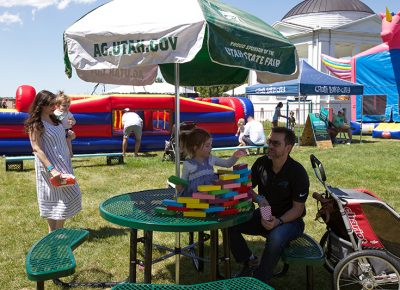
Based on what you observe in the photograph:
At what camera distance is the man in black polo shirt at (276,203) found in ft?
11.1

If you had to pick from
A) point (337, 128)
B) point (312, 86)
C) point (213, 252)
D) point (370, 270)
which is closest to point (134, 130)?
point (312, 86)

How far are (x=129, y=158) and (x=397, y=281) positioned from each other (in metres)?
9.44

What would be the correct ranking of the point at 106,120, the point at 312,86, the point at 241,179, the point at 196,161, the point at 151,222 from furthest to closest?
the point at 312,86
the point at 106,120
the point at 196,161
the point at 241,179
the point at 151,222

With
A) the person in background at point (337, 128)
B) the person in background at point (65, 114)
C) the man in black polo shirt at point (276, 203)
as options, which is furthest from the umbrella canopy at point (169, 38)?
the person in background at point (337, 128)

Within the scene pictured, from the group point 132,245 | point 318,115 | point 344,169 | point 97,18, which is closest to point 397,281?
point 132,245

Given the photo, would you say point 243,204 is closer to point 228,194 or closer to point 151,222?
point 228,194

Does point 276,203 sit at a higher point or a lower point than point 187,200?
lower

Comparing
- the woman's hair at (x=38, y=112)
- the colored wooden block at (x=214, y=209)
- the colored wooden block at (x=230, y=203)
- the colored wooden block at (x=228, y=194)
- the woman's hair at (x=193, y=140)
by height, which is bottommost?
the colored wooden block at (x=214, y=209)

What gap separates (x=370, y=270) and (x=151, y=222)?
1856 millimetres

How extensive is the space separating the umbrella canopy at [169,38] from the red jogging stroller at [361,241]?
48.0 inches

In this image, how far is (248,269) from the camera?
3744 millimetres

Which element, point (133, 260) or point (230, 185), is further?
point (133, 260)

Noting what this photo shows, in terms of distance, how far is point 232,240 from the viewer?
3.84 m

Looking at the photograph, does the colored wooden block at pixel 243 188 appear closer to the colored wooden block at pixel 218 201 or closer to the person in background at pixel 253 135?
the colored wooden block at pixel 218 201
